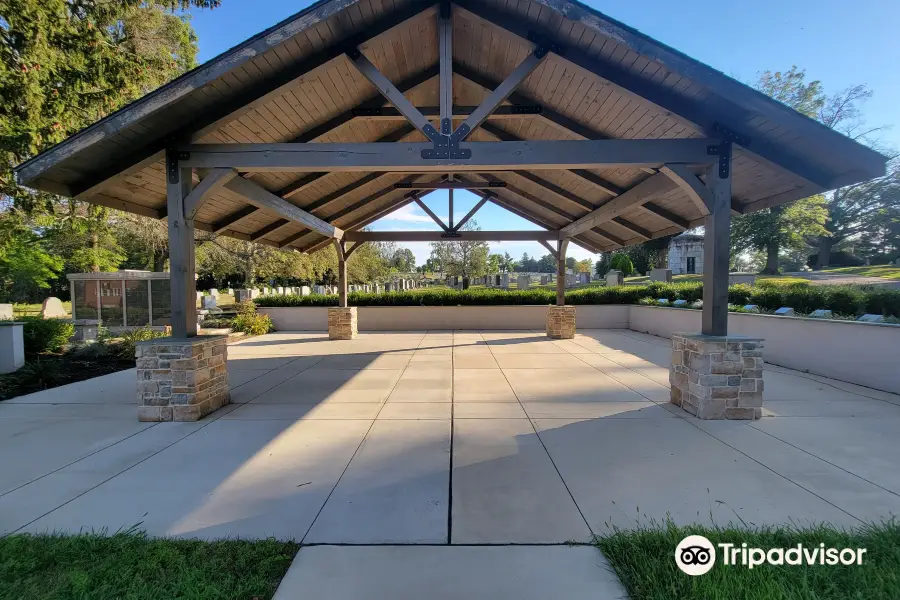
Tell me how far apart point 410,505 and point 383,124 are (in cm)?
674

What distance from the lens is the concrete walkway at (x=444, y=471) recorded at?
239 centimetres

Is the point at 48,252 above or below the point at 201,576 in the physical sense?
above

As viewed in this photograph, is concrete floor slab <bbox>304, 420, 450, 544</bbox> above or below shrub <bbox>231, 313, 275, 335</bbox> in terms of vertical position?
below

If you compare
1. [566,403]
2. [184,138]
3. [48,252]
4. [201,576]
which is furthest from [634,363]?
[48,252]

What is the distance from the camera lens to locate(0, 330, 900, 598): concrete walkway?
2.39 m

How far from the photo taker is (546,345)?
10398 mm

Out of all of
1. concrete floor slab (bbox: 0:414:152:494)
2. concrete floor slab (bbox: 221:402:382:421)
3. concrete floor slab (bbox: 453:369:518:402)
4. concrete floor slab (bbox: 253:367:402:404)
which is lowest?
concrete floor slab (bbox: 0:414:152:494)

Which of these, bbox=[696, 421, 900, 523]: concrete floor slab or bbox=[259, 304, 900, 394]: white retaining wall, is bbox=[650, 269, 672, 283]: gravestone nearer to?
bbox=[259, 304, 900, 394]: white retaining wall

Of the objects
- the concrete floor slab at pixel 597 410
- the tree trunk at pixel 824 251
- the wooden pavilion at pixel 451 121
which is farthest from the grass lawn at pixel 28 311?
the tree trunk at pixel 824 251

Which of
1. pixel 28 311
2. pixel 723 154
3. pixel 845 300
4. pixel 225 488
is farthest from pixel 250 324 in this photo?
pixel 28 311

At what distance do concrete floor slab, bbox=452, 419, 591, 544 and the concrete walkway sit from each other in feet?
0.05

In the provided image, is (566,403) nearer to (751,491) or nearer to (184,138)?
(751,491)

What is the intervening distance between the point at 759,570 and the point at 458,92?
719cm

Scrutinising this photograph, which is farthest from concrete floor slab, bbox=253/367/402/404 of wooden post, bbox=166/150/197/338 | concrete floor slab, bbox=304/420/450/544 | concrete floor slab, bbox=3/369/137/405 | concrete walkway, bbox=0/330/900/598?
concrete floor slab, bbox=3/369/137/405
